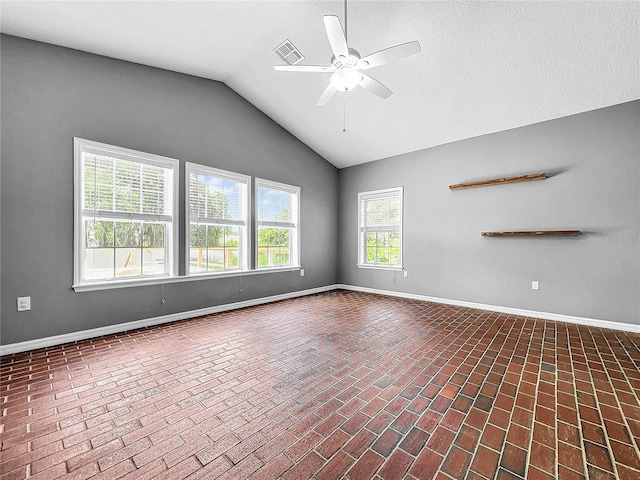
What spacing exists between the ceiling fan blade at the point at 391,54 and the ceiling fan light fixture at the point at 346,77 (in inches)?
3.1

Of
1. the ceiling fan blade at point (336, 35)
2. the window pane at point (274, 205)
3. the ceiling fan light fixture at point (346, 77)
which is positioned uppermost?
the ceiling fan blade at point (336, 35)

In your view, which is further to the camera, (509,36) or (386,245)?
(386,245)

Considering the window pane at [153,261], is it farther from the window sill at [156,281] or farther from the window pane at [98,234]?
the window pane at [98,234]

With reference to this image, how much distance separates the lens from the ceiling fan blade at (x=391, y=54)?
2143mm

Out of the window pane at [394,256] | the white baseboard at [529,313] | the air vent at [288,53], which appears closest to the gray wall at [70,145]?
the air vent at [288,53]

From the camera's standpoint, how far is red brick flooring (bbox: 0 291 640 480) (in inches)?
53.9

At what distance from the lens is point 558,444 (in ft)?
4.92

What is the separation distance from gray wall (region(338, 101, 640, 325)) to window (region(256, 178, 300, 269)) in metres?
2.06

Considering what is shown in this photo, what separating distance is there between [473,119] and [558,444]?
411cm

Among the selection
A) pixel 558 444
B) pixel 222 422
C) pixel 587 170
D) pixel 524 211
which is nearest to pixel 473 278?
pixel 524 211

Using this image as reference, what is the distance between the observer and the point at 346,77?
2.44 m

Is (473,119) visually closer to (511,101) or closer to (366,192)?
(511,101)

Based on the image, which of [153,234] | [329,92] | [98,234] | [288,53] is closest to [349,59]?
[329,92]

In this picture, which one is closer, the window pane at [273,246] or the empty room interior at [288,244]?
the empty room interior at [288,244]
